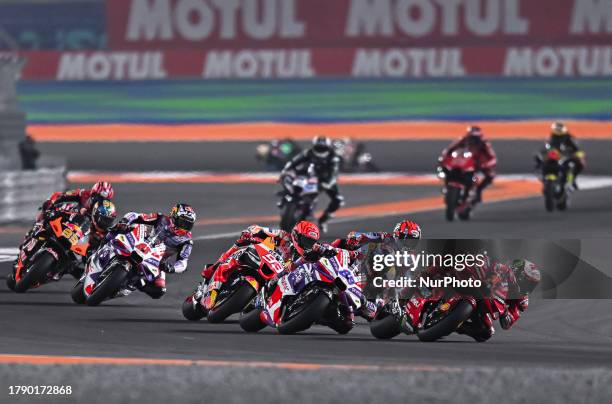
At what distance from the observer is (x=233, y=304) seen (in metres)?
14.2

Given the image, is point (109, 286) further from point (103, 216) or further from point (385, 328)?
point (385, 328)

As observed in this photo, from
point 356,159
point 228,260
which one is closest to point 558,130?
point 356,159

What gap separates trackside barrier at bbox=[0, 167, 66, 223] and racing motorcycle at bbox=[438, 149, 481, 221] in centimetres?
618

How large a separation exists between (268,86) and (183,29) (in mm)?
2860

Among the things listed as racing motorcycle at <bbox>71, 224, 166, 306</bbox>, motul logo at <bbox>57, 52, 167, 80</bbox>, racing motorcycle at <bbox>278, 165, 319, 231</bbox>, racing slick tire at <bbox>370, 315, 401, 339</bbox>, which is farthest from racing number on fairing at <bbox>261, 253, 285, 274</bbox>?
motul logo at <bbox>57, 52, 167, 80</bbox>

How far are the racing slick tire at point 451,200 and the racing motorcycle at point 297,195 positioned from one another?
9.33ft

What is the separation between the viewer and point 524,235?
23.7m

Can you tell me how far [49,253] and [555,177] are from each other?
42.1ft

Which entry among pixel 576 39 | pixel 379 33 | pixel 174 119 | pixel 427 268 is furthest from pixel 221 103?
pixel 427 268

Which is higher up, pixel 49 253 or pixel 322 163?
pixel 322 163

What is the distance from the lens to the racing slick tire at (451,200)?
25969 millimetres

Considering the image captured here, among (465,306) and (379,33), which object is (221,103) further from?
(465,306)

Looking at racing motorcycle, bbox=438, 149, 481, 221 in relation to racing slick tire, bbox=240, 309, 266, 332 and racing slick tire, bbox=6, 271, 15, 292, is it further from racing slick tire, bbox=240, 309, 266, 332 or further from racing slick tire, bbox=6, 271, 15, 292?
racing slick tire, bbox=240, 309, 266, 332

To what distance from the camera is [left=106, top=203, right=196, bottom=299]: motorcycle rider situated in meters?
16.0
